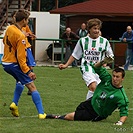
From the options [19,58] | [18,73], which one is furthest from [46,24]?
[19,58]

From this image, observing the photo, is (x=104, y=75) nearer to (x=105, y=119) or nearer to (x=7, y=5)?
(x=105, y=119)

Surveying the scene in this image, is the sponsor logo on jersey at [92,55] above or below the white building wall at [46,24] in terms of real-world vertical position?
above

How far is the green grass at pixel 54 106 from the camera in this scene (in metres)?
8.89

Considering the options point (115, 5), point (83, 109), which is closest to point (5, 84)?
point (83, 109)

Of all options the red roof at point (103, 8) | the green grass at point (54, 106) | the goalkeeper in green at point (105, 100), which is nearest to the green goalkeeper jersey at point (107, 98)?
the goalkeeper in green at point (105, 100)

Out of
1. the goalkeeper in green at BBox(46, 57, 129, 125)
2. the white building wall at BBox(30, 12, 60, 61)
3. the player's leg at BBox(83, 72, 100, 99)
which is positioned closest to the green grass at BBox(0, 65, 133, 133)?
the goalkeeper in green at BBox(46, 57, 129, 125)

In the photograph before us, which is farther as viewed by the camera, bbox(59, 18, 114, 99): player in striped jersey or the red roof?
the red roof

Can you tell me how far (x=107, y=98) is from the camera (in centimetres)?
957

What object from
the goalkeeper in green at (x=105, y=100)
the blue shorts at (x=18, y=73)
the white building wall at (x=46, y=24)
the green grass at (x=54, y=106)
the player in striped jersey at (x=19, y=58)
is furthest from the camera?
the white building wall at (x=46, y=24)

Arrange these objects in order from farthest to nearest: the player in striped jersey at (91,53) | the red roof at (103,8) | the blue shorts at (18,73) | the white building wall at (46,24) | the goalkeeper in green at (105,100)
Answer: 1. the white building wall at (46,24)
2. the red roof at (103,8)
3. the player in striped jersey at (91,53)
4. the blue shorts at (18,73)
5. the goalkeeper in green at (105,100)

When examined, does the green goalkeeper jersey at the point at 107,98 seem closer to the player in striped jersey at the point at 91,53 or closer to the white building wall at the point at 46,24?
the player in striped jersey at the point at 91,53

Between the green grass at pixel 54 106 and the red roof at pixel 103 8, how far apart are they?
376 inches

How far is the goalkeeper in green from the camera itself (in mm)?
9508

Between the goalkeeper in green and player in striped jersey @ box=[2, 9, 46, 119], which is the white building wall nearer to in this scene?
player in striped jersey @ box=[2, 9, 46, 119]
